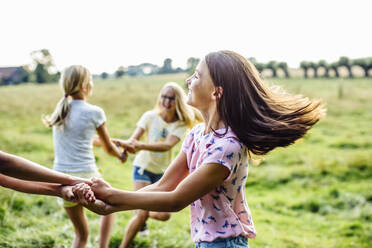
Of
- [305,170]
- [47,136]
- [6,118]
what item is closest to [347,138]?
[305,170]

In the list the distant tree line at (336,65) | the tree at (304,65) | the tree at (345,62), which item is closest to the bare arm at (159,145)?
the distant tree line at (336,65)

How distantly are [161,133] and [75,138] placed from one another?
1.29m

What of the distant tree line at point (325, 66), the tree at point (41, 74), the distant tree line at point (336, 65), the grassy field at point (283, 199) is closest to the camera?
the grassy field at point (283, 199)

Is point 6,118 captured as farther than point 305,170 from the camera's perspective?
Yes

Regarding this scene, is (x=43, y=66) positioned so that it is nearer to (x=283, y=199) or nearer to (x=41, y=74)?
(x=41, y=74)

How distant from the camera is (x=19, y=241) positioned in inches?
174

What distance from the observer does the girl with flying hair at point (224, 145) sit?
6.81ft

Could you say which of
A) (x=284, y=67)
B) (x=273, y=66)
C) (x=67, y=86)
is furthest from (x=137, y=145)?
(x=273, y=66)

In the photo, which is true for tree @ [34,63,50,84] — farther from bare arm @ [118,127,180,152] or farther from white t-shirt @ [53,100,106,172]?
white t-shirt @ [53,100,106,172]

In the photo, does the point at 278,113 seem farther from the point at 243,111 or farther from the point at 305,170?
the point at 305,170

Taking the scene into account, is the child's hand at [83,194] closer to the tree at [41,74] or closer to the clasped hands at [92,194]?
the clasped hands at [92,194]

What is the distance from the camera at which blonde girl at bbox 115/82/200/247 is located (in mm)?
4656

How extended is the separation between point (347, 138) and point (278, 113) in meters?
10.9

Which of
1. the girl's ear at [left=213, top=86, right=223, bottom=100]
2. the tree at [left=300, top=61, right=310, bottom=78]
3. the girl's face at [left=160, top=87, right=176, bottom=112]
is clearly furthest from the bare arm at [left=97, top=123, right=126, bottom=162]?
the tree at [left=300, top=61, right=310, bottom=78]
